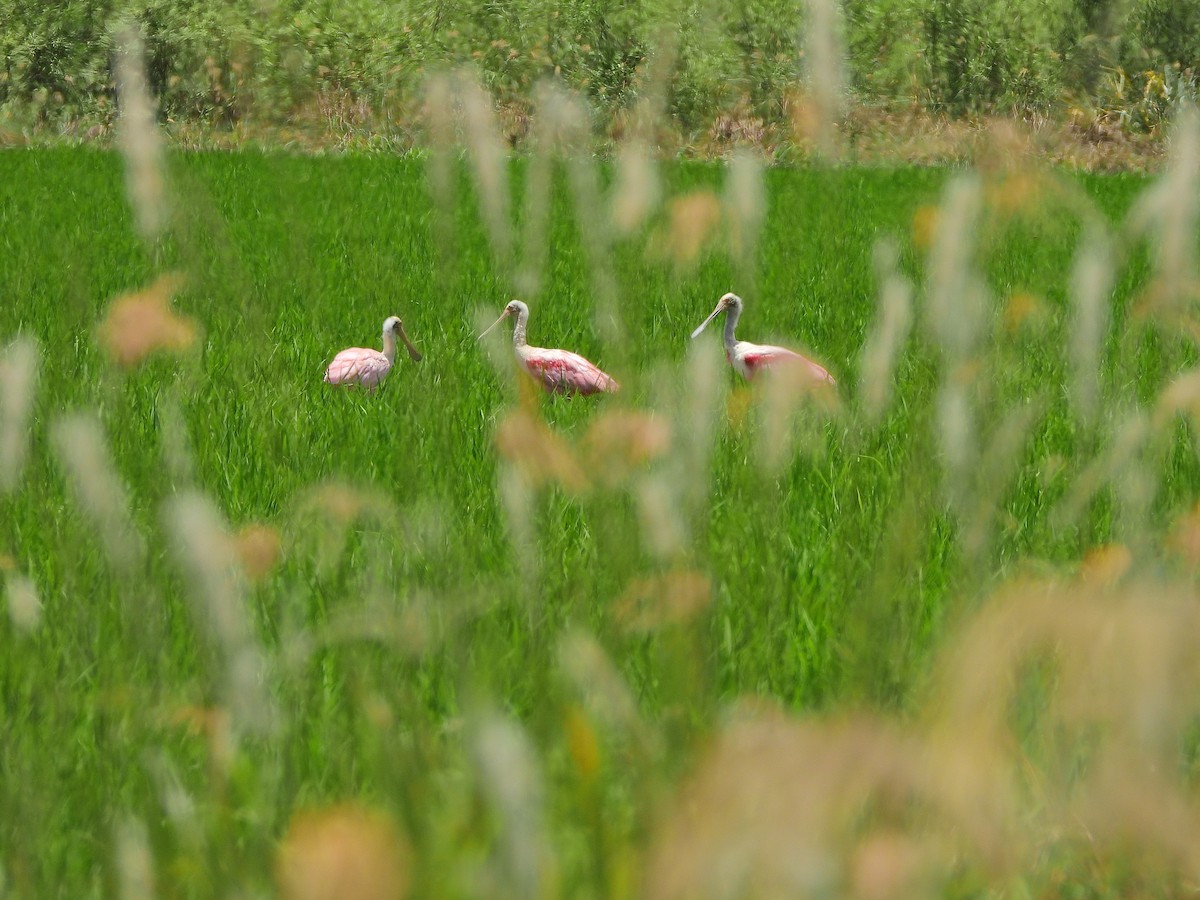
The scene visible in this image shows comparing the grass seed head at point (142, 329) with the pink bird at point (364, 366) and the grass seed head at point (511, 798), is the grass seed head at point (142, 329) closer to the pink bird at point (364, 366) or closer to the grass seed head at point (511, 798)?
the grass seed head at point (511, 798)

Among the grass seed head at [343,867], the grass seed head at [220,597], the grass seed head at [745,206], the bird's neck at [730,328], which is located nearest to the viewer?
the grass seed head at [343,867]

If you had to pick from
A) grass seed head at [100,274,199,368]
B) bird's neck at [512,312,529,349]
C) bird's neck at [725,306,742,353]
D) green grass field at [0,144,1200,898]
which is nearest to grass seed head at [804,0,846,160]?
green grass field at [0,144,1200,898]

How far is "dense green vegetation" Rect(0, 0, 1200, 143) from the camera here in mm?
15055

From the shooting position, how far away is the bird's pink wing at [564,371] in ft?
14.6

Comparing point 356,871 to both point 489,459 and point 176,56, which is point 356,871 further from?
point 176,56

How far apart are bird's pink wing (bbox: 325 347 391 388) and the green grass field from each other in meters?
0.05

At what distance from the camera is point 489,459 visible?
3406mm

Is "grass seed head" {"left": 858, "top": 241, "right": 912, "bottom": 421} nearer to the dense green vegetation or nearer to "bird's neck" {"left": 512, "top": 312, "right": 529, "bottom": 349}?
"bird's neck" {"left": 512, "top": 312, "right": 529, "bottom": 349}

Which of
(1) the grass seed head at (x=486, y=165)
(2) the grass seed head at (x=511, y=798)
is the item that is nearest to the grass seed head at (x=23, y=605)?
(1) the grass seed head at (x=486, y=165)

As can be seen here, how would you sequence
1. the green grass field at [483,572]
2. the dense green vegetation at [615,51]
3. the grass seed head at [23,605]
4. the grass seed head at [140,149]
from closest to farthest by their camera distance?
the green grass field at [483,572]
the grass seed head at [140,149]
the grass seed head at [23,605]
the dense green vegetation at [615,51]

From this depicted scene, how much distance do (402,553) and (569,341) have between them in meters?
2.95

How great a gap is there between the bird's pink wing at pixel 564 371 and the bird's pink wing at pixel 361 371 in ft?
1.43

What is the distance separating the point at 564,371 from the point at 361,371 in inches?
23.8

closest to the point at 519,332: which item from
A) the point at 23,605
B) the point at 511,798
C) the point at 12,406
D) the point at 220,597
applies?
the point at 23,605
